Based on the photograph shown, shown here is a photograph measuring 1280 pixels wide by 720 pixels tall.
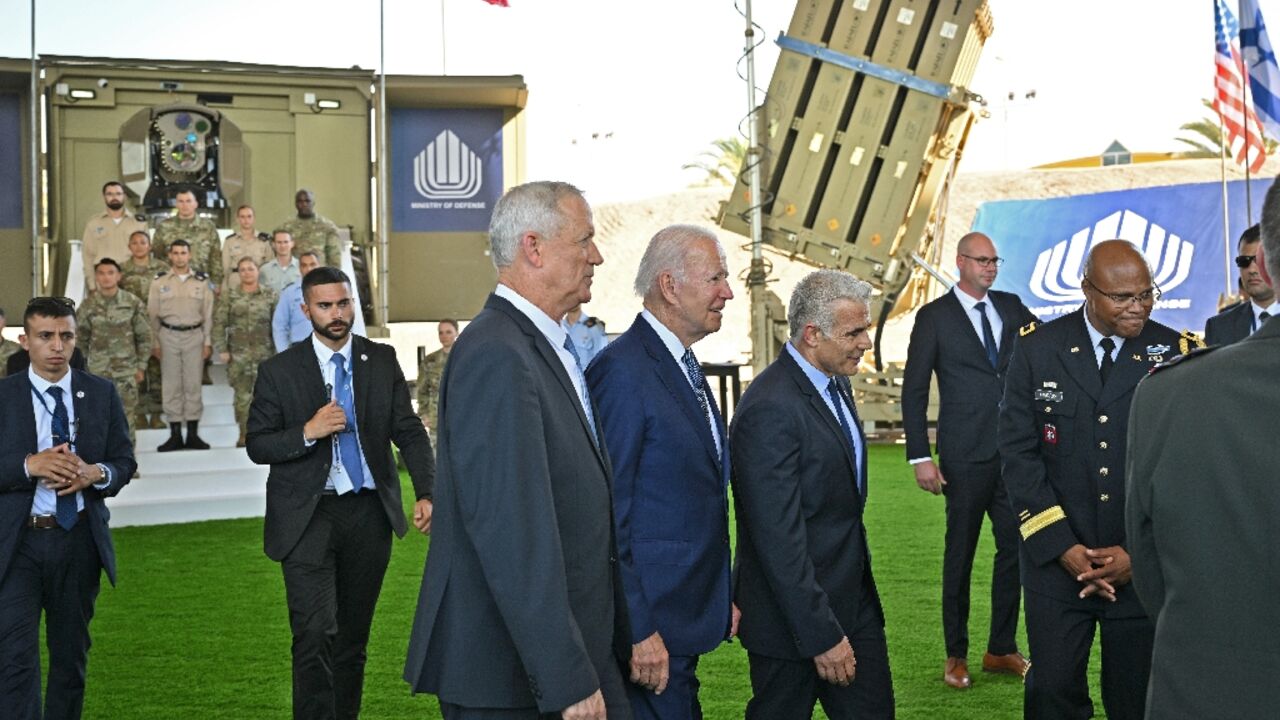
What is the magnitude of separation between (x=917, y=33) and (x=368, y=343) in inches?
348

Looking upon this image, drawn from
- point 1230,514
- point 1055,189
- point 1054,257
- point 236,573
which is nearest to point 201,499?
point 236,573

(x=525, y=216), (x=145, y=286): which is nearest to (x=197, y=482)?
(x=145, y=286)

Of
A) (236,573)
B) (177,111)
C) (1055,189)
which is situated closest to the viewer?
(236,573)

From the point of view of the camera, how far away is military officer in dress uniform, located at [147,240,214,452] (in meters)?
12.7

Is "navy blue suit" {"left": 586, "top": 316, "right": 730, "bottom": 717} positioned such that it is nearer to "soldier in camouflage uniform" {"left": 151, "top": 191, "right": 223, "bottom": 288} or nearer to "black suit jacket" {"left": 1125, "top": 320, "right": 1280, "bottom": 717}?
"black suit jacket" {"left": 1125, "top": 320, "right": 1280, "bottom": 717}

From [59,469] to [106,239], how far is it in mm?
9700

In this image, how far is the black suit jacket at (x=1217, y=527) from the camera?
7.09 ft

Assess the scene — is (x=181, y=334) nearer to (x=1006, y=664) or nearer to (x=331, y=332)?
(x=331, y=332)

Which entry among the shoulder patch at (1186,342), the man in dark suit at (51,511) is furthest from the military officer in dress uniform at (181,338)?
the shoulder patch at (1186,342)

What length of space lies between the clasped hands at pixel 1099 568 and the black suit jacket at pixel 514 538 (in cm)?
171

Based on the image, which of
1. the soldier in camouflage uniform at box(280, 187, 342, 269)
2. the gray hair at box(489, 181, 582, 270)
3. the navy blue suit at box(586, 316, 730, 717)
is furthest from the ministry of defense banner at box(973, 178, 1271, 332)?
the gray hair at box(489, 181, 582, 270)

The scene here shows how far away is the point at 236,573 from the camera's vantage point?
30.4 feet

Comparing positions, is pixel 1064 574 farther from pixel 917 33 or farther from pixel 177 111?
pixel 177 111

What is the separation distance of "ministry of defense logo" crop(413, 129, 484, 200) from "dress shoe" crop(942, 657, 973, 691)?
35.1ft
